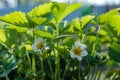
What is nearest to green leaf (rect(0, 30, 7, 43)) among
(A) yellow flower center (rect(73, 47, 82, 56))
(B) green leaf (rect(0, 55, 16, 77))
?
(B) green leaf (rect(0, 55, 16, 77))

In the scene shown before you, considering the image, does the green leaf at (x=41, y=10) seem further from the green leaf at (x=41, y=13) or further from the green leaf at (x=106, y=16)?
the green leaf at (x=106, y=16)

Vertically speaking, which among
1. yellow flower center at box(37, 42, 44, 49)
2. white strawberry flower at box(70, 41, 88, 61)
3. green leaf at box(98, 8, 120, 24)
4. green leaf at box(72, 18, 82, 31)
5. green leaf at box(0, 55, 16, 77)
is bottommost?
green leaf at box(0, 55, 16, 77)

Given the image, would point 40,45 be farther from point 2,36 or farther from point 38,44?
point 2,36

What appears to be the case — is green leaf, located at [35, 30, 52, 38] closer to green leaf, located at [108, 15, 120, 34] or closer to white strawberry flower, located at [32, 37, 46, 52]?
white strawberry flower, located at [32, 37, 46, 52]

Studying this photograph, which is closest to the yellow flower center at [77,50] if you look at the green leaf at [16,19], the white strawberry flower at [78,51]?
the white strawberry flower at [78,51]

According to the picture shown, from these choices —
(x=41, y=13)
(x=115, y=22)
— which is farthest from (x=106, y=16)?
(x=41, y=13)

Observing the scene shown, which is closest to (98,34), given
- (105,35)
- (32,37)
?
(105,35)
